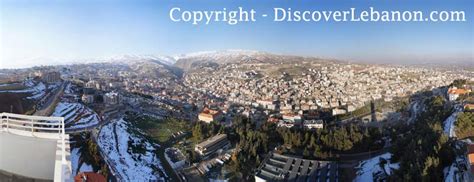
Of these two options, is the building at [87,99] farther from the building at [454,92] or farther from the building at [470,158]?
the building at [454,92]

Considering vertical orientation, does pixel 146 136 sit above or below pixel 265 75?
below

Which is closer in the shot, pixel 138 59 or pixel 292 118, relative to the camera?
pixel 138 59

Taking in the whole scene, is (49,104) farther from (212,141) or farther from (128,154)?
(212,141)

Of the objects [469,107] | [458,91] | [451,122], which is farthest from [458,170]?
[458,91]

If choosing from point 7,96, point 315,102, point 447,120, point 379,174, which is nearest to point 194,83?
point 315,102

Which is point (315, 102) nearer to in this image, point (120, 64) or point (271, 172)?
point (271, 172)

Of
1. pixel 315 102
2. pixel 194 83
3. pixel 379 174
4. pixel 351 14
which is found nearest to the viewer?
pixel 351 14
